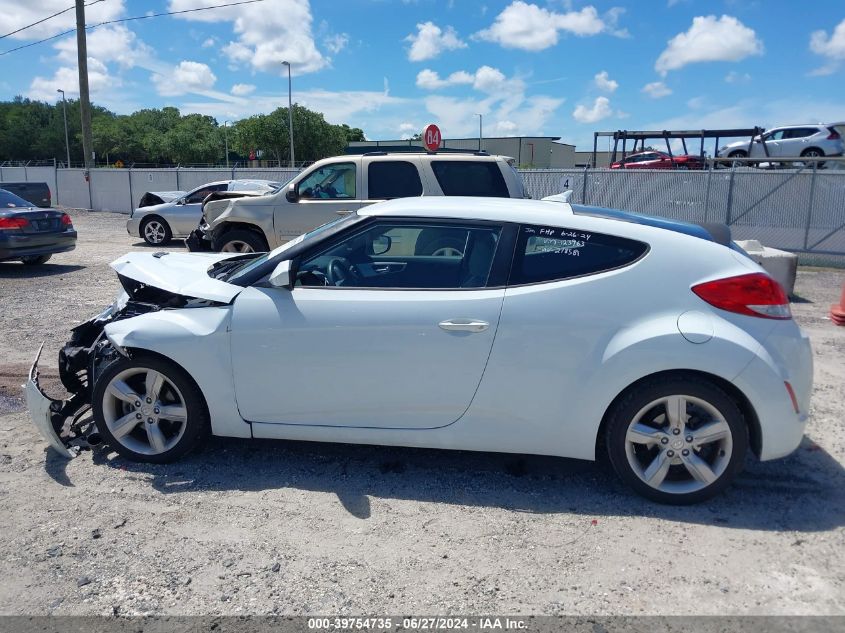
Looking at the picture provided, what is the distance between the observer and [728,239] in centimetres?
438

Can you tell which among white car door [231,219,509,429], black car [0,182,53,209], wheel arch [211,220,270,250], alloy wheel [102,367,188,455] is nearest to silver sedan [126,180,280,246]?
wheel arch [211,220,270,250]

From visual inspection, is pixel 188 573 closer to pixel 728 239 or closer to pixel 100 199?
pixel 728 239

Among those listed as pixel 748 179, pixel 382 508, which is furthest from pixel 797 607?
pixel 748 179

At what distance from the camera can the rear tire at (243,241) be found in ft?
35.0

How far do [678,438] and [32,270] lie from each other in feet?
40.6

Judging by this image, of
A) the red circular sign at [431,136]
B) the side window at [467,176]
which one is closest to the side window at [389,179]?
the side window at [467,176]

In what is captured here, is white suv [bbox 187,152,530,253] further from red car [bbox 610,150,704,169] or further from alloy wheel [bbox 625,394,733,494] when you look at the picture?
red car [bbox 610,150,704,169]

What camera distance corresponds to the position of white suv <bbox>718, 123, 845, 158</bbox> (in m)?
23.6

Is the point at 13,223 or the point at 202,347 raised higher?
the point at 13,223

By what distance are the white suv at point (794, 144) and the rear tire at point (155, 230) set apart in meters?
20.2

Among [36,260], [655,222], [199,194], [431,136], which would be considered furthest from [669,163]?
[655,222]

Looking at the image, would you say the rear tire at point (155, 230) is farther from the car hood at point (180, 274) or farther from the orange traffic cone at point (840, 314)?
the orange traffic cone at point (840, 314)

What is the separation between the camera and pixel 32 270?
1245cm

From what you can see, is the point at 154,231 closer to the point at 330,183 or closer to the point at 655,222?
the point at 330,183
